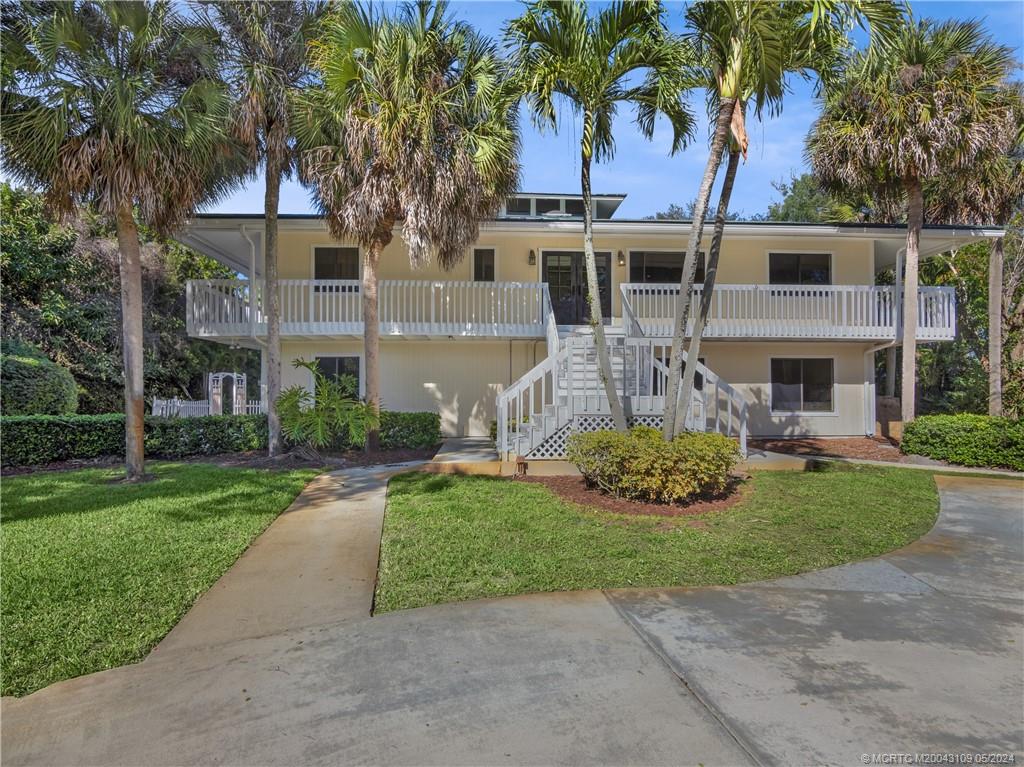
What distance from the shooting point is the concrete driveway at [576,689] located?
2.66m

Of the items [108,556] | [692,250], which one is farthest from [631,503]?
[108,556]

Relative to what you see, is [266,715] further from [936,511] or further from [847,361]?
[847,361]

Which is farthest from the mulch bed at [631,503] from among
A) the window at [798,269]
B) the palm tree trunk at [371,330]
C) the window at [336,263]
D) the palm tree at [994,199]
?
the palm tree at [994,199]

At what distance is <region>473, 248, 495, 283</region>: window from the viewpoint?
598 inches

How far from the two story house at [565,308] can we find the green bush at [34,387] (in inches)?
114

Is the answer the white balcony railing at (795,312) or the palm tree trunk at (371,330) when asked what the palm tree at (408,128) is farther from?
the white balcony railing at (795,312)

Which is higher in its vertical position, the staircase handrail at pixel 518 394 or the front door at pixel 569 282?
the front door at pixel 569 282

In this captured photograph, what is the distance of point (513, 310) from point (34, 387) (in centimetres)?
1014

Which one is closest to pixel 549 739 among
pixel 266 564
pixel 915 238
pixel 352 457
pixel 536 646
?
pixel 536 646

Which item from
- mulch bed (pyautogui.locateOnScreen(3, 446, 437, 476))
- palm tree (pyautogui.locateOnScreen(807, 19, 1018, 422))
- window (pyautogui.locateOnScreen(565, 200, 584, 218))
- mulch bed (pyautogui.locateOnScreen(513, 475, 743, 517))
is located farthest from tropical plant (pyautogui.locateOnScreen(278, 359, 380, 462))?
window (pyautogui.locateOnScreen(565, 200, 584, 218))

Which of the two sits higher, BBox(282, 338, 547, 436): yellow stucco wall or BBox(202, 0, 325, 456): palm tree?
BBox(202, 0, 325, 456): palm tree

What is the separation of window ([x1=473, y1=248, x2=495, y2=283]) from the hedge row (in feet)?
13.9

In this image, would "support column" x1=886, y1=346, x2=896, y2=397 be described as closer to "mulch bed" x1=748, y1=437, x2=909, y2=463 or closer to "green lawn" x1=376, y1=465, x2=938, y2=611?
"mulch bed" x1=748, y1=437, x2=909, y2=463

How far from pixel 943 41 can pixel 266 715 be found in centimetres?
1587
